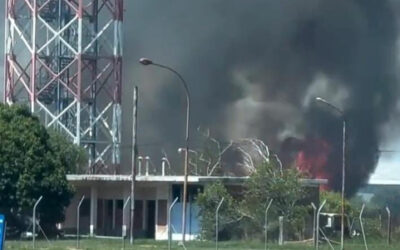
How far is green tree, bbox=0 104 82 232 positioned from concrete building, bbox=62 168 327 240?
469cm

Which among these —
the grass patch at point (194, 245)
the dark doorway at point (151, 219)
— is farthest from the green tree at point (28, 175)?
the dark doorway at point (151, 219)

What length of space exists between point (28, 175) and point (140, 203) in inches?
432

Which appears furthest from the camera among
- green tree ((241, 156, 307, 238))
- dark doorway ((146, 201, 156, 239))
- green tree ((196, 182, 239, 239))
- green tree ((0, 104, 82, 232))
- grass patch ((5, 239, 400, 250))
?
dark doorway ((146, 201, 156, 239))

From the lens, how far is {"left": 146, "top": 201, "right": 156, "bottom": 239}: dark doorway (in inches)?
3519

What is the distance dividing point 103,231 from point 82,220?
3.65m

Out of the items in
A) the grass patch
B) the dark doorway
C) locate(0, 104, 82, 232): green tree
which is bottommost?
the grass patch

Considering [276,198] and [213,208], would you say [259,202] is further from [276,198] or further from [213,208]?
[213,208]

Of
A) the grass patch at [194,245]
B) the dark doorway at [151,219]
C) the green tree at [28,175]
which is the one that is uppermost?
the green tree at [28,175]

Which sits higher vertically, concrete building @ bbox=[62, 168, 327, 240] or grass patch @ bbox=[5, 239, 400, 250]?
concrete building @ bbox=[62, 168, 327, 240]

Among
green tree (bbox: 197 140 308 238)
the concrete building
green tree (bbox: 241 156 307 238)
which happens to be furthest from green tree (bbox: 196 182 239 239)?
the concrete building

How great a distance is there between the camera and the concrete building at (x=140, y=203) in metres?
84.7

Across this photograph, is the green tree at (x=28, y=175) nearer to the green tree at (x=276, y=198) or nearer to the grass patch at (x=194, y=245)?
the grass patch at (x=194, y=245)

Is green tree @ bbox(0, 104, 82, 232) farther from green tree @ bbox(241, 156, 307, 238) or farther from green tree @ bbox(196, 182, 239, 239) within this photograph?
green tree @ bbox(241, 156, 307, 238)

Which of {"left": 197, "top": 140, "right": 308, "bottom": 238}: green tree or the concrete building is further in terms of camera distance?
the concrete building
